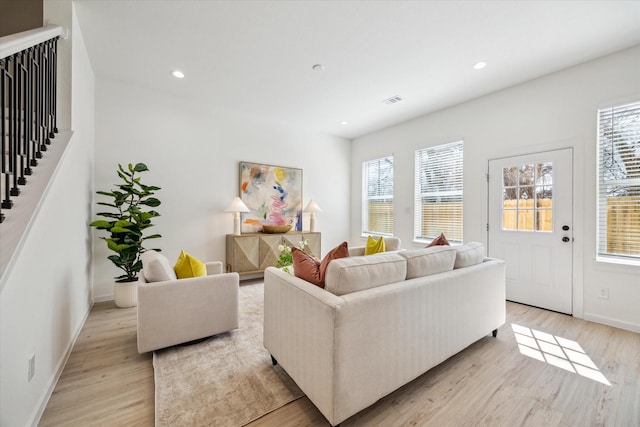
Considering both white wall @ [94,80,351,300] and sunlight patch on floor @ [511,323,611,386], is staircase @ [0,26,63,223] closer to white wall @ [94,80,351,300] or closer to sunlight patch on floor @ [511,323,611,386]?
white wall @ [94,80,351,300]

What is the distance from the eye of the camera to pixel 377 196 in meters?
5.44

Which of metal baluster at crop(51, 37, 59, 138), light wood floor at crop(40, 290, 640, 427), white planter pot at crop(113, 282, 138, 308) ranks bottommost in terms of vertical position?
light wood floor at crop(40, 290, 640, 427)

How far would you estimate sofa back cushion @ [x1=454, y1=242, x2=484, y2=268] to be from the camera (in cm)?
216

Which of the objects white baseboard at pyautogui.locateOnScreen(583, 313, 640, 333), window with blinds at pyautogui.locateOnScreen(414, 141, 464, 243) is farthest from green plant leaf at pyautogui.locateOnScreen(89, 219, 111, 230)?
white baseboard at pyautogui.locateOnScreen(583, 313, 640, 333)

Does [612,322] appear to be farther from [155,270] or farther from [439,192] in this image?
[155,270]

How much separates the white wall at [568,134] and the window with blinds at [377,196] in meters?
1.02

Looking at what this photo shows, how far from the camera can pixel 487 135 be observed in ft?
12.0

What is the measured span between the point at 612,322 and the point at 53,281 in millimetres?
4984

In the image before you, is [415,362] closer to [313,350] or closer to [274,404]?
[313,350]

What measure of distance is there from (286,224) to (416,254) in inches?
128

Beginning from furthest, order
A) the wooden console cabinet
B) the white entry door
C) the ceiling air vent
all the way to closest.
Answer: the wooden console cabinet, the ceiling air vent, the white entry door

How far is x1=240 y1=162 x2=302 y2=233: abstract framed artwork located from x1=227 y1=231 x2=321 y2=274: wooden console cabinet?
1.24 feet

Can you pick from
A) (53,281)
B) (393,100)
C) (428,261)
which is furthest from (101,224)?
(393,100)

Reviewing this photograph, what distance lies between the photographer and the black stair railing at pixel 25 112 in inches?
51.1
